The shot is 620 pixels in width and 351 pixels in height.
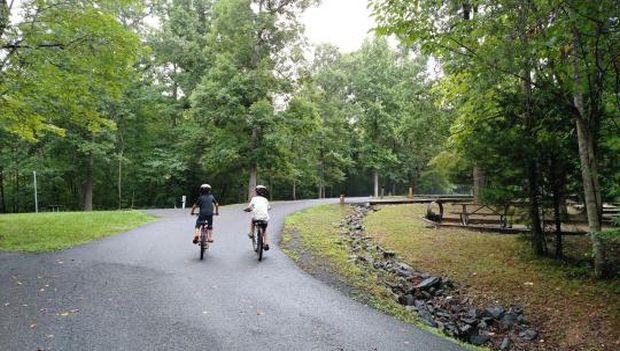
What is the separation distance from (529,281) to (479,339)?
3.07 m

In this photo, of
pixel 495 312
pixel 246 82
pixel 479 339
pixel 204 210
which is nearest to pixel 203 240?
pixel 204 210

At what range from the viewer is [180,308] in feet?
22.2

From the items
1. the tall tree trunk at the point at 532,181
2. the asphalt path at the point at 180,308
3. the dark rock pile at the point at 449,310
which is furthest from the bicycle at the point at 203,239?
the tall tree trunk at the point at 532,181

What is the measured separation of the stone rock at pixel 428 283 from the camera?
32.2 ft

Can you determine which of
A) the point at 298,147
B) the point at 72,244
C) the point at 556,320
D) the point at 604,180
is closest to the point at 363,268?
the point at 556,320

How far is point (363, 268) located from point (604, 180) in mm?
6394

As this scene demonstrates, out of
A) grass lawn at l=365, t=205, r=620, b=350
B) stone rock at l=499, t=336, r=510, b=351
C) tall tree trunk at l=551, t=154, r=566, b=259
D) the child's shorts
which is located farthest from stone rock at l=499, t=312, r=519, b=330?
the child's shorts

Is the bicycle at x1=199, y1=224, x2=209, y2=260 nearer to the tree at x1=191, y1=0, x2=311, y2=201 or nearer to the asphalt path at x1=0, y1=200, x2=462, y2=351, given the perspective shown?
the asphalt path at x1=0, y1=200, x2=462, y2=351

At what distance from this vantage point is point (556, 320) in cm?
789

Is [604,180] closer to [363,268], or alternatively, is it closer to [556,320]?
[556,320]

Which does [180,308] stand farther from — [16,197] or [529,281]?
[16,197]

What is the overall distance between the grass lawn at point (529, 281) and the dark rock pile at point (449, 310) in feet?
1.10

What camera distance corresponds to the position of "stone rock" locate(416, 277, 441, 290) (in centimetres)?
981

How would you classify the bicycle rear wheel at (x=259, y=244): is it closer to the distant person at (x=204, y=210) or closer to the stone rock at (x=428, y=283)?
the distant person at (x=204, y=210)
